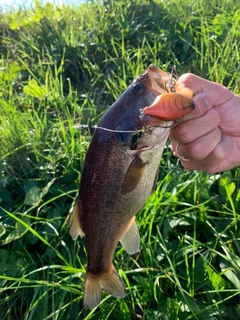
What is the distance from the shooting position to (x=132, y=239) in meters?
1.61

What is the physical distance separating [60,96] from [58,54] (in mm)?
860

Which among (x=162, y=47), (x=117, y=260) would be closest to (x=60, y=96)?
(x=162, y=47)

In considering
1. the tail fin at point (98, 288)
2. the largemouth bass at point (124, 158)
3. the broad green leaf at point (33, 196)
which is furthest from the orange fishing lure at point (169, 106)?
the broad green leaf at point (33, 196)

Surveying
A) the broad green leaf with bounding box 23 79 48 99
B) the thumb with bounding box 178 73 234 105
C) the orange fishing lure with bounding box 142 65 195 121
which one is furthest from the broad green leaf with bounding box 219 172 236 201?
the broad green leaf with bounding box 23 79 48 99

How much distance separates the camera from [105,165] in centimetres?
138

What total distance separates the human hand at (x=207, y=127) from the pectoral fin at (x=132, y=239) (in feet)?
1.24

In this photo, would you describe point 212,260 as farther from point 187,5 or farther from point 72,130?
point 187,5

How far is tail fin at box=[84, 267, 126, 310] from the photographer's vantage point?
1643 millimetres

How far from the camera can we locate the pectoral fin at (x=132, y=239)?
1.60 meters

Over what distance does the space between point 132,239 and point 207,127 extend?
571mm

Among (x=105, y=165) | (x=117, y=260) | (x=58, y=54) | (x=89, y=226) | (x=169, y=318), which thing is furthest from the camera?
(x=58, y=54)

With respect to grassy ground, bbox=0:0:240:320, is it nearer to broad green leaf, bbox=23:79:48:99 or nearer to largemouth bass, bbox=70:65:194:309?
broad green leaf, bbox=23:79:48:99

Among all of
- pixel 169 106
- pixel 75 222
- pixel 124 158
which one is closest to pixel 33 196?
pixel 75 222

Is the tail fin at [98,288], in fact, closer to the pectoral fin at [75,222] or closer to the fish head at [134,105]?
the pectoral fin at [75,222]
